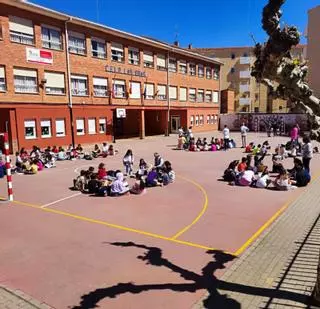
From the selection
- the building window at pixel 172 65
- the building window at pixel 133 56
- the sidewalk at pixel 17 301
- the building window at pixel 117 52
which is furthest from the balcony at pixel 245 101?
the sidewalk at pixel 17 301

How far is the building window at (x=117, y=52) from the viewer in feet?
112

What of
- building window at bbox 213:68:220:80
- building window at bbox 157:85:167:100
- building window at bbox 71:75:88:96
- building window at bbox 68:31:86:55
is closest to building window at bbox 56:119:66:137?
building window at bbox 71:75:88:96

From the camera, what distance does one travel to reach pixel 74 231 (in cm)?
913

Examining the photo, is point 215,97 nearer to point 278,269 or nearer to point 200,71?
point 200,71

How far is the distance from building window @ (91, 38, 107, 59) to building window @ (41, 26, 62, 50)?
154 inches

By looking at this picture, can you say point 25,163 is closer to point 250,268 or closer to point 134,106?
point 250,268

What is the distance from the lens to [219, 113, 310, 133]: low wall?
4683cm

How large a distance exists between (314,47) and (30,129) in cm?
3020

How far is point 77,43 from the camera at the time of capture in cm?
3039

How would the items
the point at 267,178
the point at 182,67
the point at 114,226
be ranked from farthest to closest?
the point at 182,67
the point at 267,178
the point at 114,226

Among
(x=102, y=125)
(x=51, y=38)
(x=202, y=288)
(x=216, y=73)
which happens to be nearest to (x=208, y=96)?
(x=216, y=73)

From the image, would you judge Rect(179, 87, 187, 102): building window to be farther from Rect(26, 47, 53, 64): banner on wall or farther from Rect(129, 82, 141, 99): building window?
Rect(26, 47, 53, 64): banner on wall

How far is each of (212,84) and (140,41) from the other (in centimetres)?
1831

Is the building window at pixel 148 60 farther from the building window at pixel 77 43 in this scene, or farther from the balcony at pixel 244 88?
the balcony at pixel 244 88
